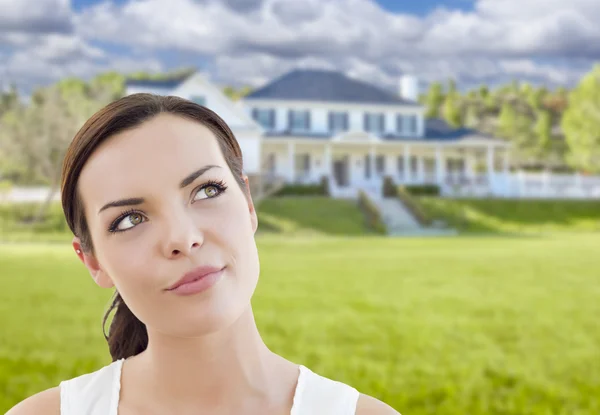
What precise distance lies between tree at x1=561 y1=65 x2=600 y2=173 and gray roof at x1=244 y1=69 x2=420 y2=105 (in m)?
8.39

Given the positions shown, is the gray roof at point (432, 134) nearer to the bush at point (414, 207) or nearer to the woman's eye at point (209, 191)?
the bush at point (414, 207)

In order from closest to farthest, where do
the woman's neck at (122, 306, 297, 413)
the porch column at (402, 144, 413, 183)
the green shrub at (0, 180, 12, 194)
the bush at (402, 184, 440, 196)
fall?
1. the woman's neck at (122, 306, 297, 413)
2. the green shrub at (0, 180, 12, 194)
3. the bush at (402, 184, 440, 196)
4. the porch column at (402, 144, 413, 183)

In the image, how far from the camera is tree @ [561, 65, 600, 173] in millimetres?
35188

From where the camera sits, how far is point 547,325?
716cm

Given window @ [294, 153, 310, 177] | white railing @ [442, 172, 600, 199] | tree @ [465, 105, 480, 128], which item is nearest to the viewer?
white railing @ [442, 172, 600, 199]

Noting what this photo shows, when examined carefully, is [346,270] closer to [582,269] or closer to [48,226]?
[582,269]

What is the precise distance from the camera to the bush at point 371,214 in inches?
923

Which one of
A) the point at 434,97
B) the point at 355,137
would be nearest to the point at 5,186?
the point at 355,137

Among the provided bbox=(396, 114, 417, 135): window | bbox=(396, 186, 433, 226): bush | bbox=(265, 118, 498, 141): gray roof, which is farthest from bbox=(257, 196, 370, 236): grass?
bbox=(396, 114, 417, 135): window

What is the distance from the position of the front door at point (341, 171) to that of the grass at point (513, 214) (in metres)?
6.46

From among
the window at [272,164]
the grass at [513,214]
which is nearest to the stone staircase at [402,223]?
the grass at [513,214]

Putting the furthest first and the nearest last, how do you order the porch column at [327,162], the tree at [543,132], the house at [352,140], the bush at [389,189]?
the tree at [543,132] < the house at [352,140] < the porch column at [327,162] < the bush at [389,189]

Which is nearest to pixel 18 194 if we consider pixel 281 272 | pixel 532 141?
pixel 281 272

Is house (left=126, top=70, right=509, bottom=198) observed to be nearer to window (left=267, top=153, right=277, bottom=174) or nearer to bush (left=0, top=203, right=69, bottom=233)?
window (left=267, top=153, right=277, bottom=174)
